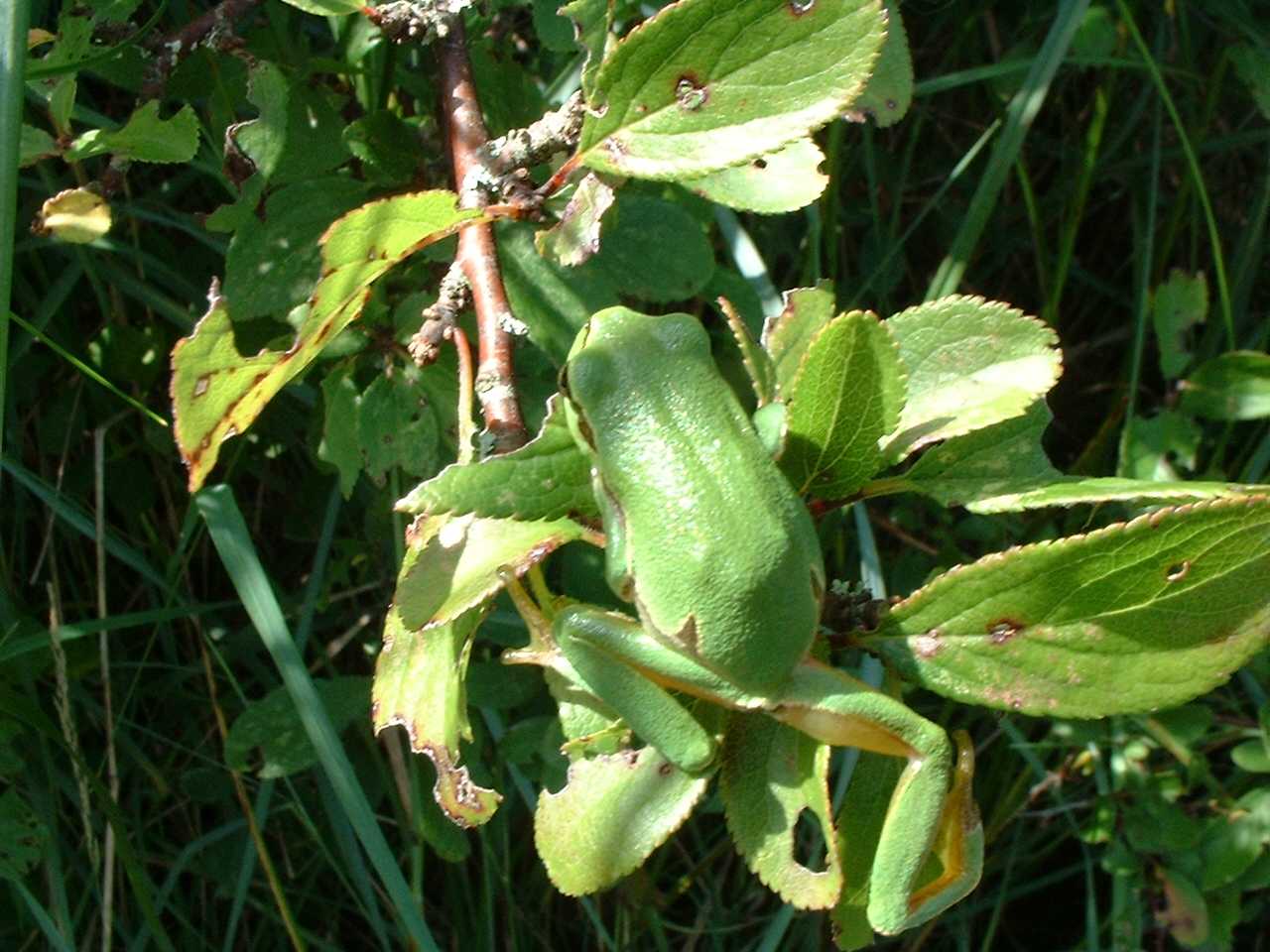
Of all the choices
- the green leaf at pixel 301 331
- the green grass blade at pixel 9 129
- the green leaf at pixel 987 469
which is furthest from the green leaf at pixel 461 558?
the green grass blade at pixel 9 129

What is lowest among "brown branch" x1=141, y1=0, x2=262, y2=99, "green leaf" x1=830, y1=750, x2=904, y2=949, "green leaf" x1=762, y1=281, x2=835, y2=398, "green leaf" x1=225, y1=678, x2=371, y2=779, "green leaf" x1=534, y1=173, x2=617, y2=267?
"green leaf" x1=225, y1=678, x2=371, y2=779

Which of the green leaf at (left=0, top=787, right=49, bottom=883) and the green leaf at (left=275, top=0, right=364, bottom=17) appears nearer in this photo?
the green leaf at (left=275, top=0, right=364, bottom=17)

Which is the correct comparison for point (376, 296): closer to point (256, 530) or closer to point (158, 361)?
point (158, 361)

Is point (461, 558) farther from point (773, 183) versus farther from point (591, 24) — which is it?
point (591, 24)

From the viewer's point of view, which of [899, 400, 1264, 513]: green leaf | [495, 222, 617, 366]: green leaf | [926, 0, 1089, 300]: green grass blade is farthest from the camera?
[926, 0, 1089, 300]: green grass blade

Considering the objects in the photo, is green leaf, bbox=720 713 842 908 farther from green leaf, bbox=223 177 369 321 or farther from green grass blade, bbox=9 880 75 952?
green grass blade, bbox=9 880 75 952

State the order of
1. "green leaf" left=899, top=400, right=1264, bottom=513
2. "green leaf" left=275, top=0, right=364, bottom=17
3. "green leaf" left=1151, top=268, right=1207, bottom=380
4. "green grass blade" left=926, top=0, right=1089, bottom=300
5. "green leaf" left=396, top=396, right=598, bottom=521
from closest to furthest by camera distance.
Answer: "green leaf" left=396, top=396, right=598, bottom=521
"green leaf" left=899, top=400, right=1264, bottom=513
"green leaf" left=275, top=0, right=364, bottom=17
"green grass blade" left=926, top=0, right=1089, bottom=300
"green leaf" left=1151, top=268, right=1207, bottom=380

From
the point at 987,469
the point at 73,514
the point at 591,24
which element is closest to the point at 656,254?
the point at 591,24

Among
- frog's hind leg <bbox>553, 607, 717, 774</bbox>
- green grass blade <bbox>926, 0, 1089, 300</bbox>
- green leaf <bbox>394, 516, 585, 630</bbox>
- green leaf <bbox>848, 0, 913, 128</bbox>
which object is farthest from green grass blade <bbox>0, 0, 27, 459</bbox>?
green grass blade <bbox>926, 0, 1089, 300</bbox>
